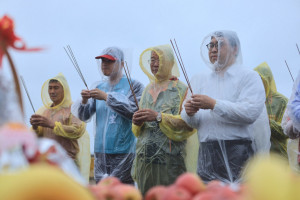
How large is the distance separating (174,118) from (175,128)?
0.08 m

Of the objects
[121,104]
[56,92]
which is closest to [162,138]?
[121,104]

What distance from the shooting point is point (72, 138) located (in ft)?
14.5

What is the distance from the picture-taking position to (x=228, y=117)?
2846 millimetres

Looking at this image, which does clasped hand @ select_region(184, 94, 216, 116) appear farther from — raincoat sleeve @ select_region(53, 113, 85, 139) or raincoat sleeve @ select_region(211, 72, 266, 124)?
raincoat sleeve @ select_region(53, 113, 85, 139)

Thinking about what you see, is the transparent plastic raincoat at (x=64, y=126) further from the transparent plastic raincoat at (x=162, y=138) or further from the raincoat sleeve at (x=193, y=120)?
the raincoat sleeve at (x=193, y=120)

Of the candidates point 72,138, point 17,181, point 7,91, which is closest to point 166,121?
point 72,138

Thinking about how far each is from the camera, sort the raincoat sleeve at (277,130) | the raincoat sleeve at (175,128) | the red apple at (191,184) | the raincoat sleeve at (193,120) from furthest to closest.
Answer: the raincoat sleeve at (277,130), the raincoat sleeve at (175,128), the raincoat sleeve at (193,120), the red apple at (191,184)

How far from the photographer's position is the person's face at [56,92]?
189 inches

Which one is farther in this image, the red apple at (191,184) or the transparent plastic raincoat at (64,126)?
the transparent plastic raincoat at (64,126)

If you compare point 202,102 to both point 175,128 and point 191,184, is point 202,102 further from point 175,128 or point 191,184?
point 191,184

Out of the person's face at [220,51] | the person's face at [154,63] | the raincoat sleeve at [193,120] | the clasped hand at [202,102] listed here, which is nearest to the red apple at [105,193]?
the clasped hand at [202,102]

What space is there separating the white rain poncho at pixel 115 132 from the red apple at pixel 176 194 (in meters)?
2.83

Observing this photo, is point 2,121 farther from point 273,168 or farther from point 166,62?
point 166,62

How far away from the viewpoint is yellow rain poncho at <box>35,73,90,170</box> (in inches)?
172
